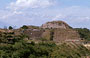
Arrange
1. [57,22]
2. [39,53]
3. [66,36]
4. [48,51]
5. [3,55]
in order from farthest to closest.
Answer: [57,22] → [66,36] → [48,51] → [39,53] → [3,55]

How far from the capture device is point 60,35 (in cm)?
4678

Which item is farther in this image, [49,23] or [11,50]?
[49,23]

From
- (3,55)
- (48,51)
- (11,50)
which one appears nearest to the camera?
(3,55)

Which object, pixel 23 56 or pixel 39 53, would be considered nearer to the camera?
pixel 23 56

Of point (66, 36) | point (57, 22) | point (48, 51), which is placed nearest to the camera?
point (48, 51)

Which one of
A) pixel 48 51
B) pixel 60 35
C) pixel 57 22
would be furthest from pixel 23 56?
pixel 57 22

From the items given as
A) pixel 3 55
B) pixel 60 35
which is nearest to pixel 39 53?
pixel 3 55

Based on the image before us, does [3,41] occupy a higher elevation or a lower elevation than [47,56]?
higher

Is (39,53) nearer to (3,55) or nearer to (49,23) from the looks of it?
(3,55)

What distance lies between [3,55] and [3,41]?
438 cm

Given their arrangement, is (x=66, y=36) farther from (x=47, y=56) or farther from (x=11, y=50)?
(x=11, y=50)

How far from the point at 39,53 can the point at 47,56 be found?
1.12 metres

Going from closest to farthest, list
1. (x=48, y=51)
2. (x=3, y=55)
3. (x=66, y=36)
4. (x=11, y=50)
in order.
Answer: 1. (x=3, y=55)
2. (x=11, y=50)
3. (x=48, y=51)
4. (x=66, y=36)

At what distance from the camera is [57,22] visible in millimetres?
58875
